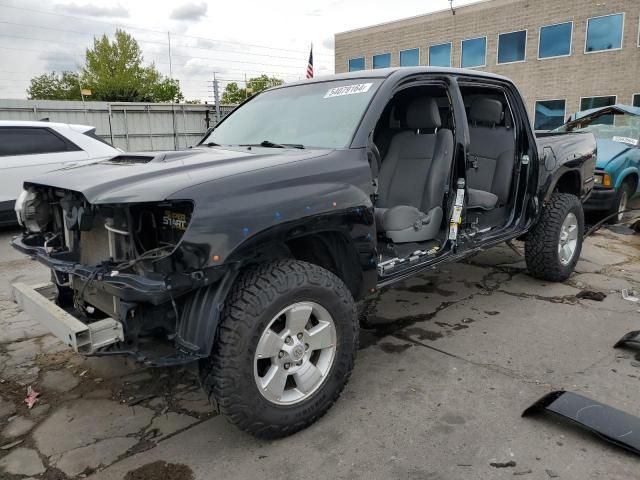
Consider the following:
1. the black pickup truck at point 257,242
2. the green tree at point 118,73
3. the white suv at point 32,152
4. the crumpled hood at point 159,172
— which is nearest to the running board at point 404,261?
the black pickup truck at point 257,242

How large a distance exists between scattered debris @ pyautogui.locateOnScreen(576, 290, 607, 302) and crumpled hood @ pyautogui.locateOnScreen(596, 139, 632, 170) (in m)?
3.43

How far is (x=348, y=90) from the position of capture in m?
3.38

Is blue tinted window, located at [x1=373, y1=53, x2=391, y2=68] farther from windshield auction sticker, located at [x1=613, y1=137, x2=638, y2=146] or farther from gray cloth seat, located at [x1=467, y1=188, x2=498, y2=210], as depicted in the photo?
gray cloth seat, located at [x1=467, y1=188, x2=498, y2=210]

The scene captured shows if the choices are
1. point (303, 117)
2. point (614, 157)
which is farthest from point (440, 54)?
point (303, 117)

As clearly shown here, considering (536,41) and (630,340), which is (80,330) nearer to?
(630,340)

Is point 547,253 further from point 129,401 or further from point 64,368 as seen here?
point 64,368

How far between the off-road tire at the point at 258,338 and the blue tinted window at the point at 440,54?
2555 centimetres

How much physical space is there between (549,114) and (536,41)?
10.8ft

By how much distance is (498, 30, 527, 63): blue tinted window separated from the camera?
75.8ft

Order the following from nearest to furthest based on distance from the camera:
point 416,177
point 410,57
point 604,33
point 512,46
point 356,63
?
point 416,177 → point 604,33 → point 512,46 → point 410,57 → point 356,63

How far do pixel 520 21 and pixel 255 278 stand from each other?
974 inches

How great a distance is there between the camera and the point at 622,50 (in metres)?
20.0

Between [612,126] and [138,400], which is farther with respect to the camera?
[612,126]

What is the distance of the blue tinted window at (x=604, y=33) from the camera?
65.6 feet
